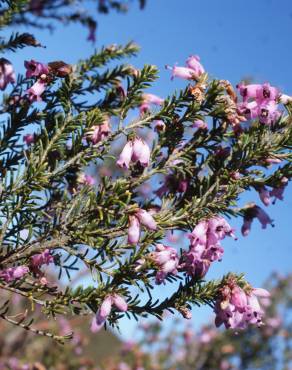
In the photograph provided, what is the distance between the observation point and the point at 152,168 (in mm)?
2967

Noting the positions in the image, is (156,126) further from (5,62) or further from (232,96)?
(5,62)

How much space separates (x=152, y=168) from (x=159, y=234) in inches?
22.2

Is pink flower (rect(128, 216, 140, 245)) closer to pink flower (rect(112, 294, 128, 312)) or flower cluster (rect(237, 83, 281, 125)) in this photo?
pink flower (rect(112, 294, 128, 312))

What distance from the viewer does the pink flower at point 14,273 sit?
256 cm

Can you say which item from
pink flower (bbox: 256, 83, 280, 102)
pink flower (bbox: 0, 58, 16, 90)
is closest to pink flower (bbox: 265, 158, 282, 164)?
pink flower (bbox: 256, 83, 280, 102)

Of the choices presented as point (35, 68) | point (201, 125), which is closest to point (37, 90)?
point (35, 68)

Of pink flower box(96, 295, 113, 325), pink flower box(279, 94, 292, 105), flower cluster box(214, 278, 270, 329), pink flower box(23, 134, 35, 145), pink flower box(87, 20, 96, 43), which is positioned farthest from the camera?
pink flower box(87, 20, 96, 43)

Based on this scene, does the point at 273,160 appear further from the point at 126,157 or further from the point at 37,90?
the point at 37,90

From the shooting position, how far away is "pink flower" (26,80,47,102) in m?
2.97

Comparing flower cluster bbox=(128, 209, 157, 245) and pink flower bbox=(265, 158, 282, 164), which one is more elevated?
pink flower bbox=(265, 158, 282, 164)

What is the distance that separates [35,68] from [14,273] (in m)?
1.28

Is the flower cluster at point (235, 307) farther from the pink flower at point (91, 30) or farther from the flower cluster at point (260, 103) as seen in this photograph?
the pink flower at point (91, 30)

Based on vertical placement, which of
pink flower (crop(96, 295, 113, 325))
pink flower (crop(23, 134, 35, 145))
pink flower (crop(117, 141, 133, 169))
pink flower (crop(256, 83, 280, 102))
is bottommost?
pink flower (crop(96, 295, 113, 325))

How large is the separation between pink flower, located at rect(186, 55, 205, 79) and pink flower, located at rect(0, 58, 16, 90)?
1179mm
